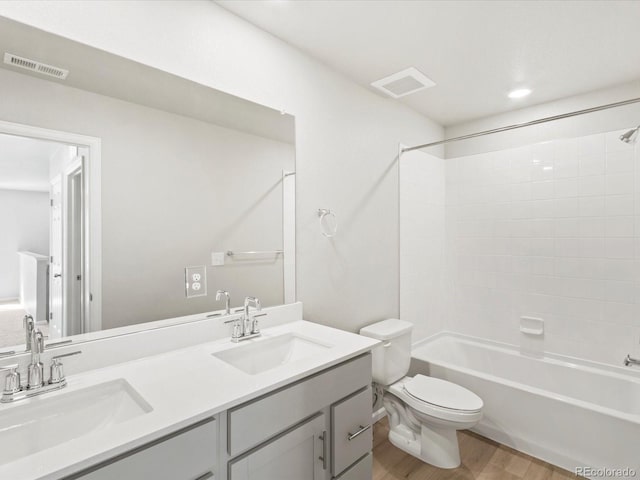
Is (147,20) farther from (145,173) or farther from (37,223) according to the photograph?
Result: (37,223)

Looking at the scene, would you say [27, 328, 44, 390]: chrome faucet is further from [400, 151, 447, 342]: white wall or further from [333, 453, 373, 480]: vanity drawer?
[400, 151, 447, 342]: white wall

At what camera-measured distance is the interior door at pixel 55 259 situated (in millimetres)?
1254

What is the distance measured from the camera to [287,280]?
6.45 ft

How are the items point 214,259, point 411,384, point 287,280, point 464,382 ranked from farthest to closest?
1. point 464,382
2. point 411,384
3. point 287,280
4. point 214,259

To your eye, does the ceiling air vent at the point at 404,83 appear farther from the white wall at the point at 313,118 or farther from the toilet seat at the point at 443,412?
the toilet seat at the point at 443,412

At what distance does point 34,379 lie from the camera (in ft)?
3.58

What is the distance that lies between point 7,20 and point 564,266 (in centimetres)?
344

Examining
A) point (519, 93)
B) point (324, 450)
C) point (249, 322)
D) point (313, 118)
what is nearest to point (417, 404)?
point (324, 450)

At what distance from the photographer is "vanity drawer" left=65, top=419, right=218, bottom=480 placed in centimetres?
81

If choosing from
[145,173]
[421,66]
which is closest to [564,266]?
[421,66]

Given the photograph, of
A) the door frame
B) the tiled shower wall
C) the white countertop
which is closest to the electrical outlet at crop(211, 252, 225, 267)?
the white countertop

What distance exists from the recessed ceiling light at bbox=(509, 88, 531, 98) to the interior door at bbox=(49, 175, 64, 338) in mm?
2901

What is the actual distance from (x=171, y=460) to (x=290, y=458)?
47 cm

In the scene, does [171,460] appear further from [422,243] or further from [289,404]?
[422,243]
